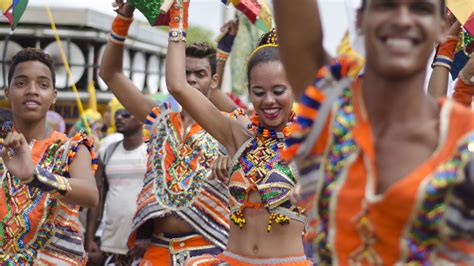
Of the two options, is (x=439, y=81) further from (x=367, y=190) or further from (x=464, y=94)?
(x=367, y=190)

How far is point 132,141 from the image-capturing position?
8711 millimetres

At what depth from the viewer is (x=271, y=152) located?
485cm

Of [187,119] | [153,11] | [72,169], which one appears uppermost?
[153,11]

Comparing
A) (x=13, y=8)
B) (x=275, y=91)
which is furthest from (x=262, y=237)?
(x=13, y=8)

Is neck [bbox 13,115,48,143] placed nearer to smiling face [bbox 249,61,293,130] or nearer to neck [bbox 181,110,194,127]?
neck [bbox 181,110,194,127]

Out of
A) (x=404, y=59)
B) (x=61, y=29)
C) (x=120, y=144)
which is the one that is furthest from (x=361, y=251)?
(x=61, y=29)

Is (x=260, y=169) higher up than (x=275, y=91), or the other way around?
(x=275, y=91)

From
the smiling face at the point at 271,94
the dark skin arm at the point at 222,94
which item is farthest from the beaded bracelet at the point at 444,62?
the dark skin arm at the point at 222,94

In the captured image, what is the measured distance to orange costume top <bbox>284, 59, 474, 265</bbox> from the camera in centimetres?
268

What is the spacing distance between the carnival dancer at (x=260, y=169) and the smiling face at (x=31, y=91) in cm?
87

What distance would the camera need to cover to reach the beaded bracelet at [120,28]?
5.64 m

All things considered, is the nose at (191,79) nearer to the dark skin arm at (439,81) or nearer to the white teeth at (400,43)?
the dark skin arm at (439,81)

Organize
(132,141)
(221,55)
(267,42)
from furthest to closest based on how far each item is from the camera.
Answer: (132,141) < (221,55) < (267,42)

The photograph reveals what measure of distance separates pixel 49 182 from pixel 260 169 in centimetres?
104
